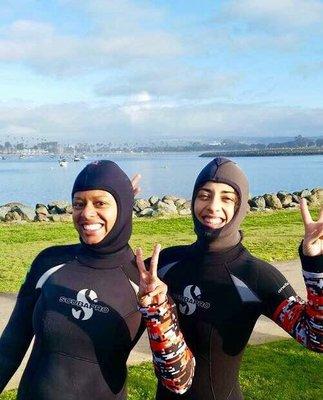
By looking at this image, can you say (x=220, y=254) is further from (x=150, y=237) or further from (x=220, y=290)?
(x=150, y=237)

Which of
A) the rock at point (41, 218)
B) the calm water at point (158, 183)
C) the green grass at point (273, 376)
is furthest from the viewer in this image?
the calm water at point (158, 183)

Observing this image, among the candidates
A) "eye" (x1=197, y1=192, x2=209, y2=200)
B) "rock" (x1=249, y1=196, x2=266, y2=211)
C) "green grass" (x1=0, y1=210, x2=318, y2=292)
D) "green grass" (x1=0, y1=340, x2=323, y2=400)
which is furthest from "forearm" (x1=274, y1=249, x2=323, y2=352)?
"rock" (x1=249, y1=196, x2=266, y2=211)

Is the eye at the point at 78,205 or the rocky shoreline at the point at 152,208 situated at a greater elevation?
the eye at the point at 78,205

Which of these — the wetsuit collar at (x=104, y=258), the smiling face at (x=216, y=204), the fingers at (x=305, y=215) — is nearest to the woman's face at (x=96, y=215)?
the wetsuit collar at (x=104, y=258)

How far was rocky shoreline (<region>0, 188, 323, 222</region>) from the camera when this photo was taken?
73.4 ft

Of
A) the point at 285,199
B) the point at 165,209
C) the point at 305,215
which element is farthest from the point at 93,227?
the point at 285,199

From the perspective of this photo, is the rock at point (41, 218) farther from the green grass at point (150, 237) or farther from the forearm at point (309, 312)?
the forearm at point (309, 312)

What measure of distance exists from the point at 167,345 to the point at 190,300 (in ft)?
2.15

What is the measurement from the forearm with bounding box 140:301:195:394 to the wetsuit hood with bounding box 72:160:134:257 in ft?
1.84

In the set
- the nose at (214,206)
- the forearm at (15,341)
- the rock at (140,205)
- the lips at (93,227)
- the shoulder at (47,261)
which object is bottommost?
the rock at (140,205)

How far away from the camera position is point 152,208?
23.4 meters

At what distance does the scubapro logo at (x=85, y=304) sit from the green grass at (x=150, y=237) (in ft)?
24.6

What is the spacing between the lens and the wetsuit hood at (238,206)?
139 inches

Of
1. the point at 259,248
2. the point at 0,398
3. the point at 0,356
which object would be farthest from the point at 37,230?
the point at 0,356
